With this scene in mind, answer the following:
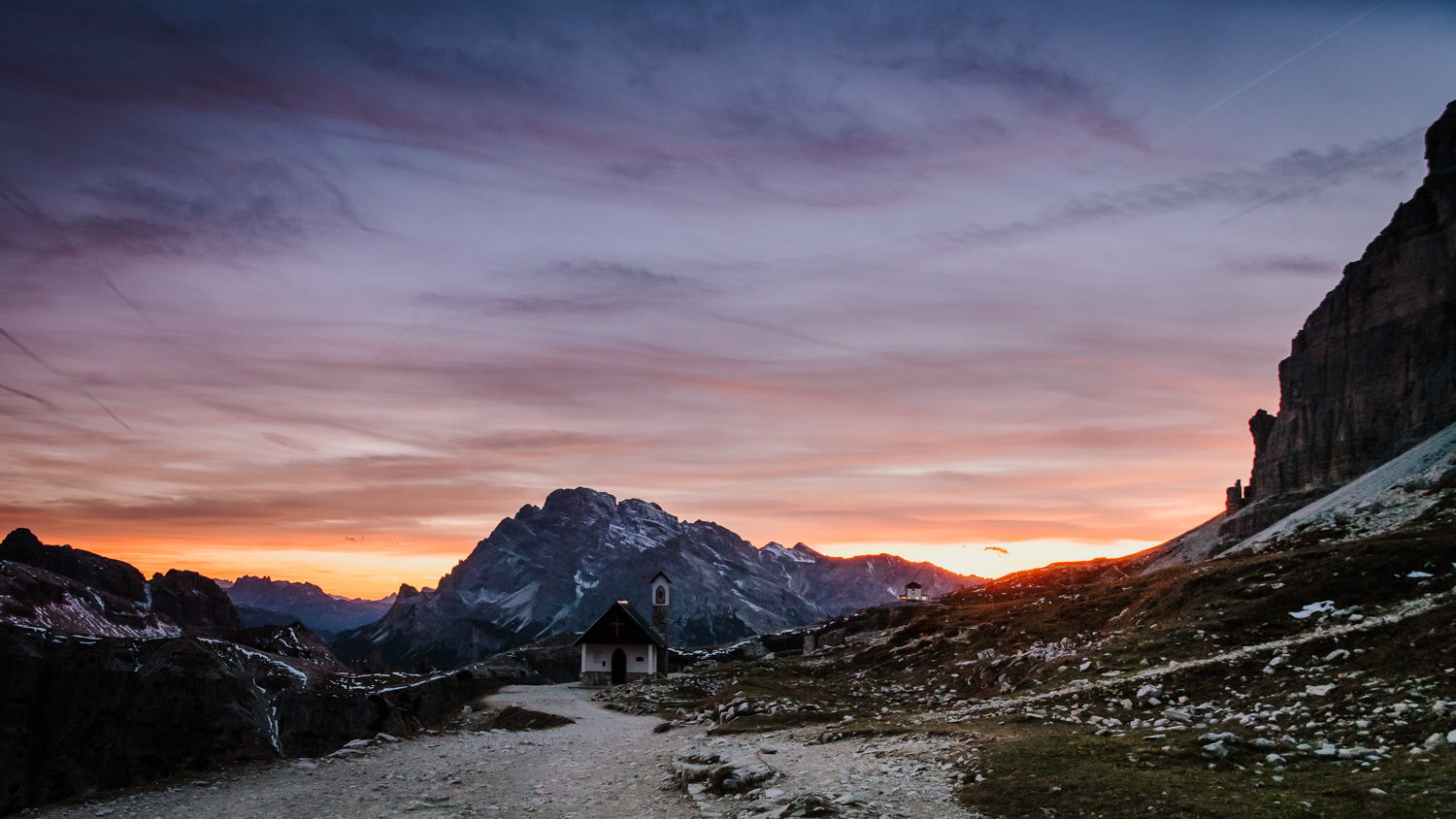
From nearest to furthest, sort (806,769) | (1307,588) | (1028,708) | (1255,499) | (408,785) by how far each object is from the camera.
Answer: (806,769) → (408,785) → (1028,708) → (1307,588) → (1255,499)

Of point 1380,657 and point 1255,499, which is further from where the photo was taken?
point 1255,499

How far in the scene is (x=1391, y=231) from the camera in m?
142

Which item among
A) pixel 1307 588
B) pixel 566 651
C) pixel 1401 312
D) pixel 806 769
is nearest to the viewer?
pixel 806 769

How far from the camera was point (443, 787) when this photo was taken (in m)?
26.7

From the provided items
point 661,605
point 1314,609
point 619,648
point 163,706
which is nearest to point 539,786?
point 1314,609

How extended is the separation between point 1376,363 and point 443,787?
165824 millimetres

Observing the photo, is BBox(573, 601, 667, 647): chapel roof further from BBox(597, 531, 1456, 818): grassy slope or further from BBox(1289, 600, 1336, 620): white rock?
BBox(1289, 600, 1336, 620): white rock

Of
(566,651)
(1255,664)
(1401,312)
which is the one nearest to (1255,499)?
(1401,312)

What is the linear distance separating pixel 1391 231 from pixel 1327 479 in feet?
140

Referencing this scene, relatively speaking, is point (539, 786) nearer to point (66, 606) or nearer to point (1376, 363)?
point (1376, 363)

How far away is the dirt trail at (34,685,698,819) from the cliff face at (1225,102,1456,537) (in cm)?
12970

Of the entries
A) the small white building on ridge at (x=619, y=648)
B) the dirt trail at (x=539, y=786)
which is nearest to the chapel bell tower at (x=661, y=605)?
the small white building on ridge at (x=619, y=648)

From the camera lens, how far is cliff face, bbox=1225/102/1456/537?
13075cm

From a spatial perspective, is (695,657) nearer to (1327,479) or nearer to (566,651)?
(566,651)
